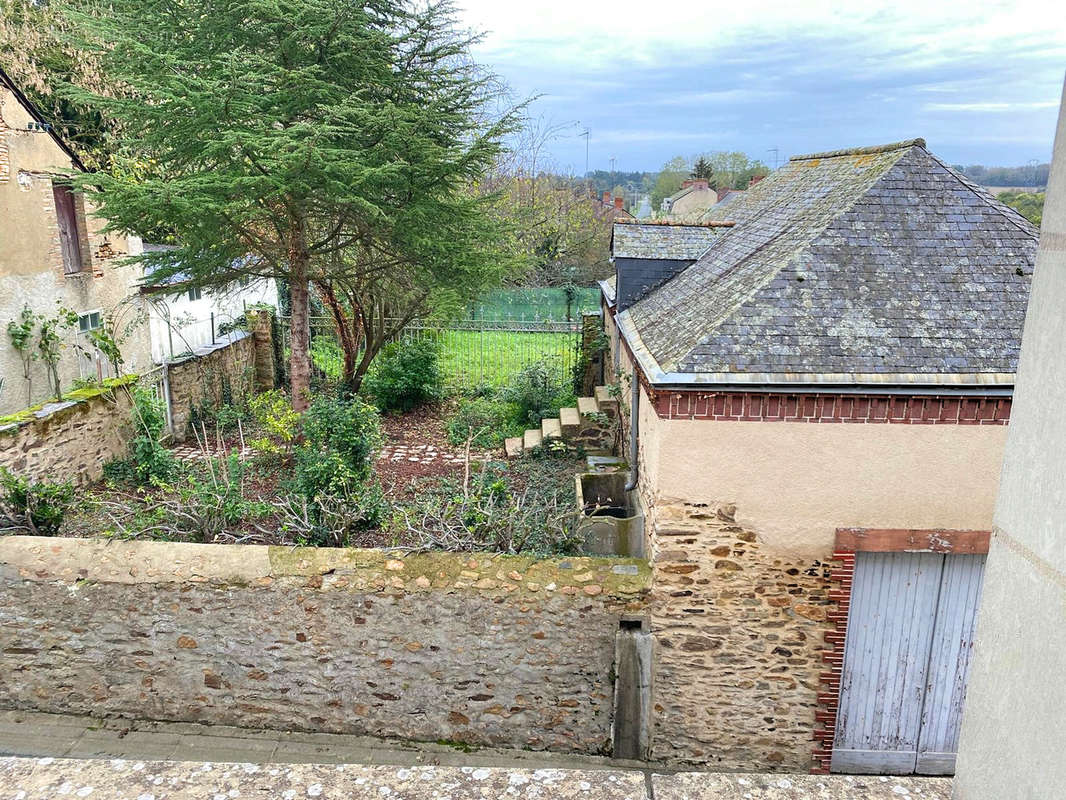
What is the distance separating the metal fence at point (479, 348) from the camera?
15.8 metres

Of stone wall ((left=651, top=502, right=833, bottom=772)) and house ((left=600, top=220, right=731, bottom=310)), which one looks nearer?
stone wall ((left=651, top=502, right=833, bottom=772))

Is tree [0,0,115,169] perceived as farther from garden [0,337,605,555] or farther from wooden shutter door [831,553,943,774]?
wooden shutter door [831,553,943,774]

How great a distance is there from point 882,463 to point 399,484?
6.03 m

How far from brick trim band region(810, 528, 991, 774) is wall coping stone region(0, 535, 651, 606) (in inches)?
63.1

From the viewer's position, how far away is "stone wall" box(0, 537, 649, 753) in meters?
6.10

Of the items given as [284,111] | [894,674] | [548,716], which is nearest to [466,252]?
[284,111]

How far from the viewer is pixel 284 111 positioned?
31.6 ft

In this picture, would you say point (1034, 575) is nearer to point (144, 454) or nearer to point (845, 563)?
point (845, 563)

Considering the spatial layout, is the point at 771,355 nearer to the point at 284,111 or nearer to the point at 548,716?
the point at 548,716

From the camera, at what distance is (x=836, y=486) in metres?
5.99

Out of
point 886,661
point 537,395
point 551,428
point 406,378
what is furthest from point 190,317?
point 886,661

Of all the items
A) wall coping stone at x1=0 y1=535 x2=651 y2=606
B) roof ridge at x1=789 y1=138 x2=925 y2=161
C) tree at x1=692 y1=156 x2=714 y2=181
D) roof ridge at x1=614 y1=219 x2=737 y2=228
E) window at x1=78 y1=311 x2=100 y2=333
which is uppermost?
tree at x1=692 y1=156 x2=714 y2=181

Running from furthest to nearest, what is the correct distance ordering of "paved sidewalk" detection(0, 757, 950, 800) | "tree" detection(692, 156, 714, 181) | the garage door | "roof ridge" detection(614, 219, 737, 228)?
"tree" detection(692, 156, 714, 181) < "roof ridge" detection(614, 219, 737, 228) < the garage door < "paved sidewalk" detection(0, 757, 950, 800)

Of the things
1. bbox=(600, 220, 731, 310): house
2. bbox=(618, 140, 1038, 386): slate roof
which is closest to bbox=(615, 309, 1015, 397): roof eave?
bbox=(618, 140, 1038, 386): slate roof
